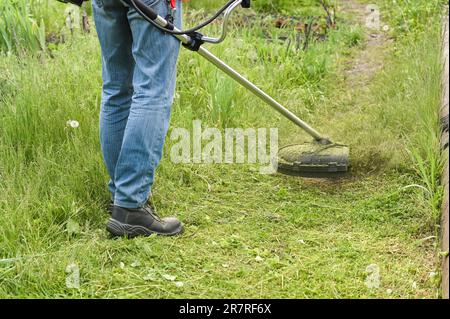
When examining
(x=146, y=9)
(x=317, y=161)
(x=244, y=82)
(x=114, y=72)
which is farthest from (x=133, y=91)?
(x=317, y=161)

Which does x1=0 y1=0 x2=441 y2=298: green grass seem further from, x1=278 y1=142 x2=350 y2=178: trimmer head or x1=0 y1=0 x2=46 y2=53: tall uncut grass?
x1=0 y1=0 x2=46 y2=53: tall uncut grass

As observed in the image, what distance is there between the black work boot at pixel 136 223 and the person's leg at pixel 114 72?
0.24 meters

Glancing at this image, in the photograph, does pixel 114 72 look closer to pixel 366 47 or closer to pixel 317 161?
pixel 317 161

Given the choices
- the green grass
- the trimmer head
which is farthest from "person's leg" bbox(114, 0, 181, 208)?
the trimmer head

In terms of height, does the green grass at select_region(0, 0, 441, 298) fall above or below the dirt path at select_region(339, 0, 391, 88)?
below

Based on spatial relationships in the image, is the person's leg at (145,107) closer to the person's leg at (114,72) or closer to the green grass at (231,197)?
the person's leg at (114,72)

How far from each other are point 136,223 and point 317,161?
3.94ft

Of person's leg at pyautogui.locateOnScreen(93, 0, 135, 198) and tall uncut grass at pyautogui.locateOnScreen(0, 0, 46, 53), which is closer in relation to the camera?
person's leg at pyautogui.locateOnScreen(93, 0, 135, 198)

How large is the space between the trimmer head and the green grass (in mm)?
61

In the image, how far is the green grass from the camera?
10.2 feet

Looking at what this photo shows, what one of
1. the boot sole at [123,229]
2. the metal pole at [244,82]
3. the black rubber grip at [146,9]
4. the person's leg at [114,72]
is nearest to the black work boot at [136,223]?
the boot sole at [123,229]

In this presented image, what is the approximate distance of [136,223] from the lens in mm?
3428

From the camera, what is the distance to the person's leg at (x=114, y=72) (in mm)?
3232
